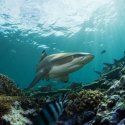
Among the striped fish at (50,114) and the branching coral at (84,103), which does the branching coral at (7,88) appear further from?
the striped fish at (50,114)

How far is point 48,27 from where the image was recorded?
3800cm

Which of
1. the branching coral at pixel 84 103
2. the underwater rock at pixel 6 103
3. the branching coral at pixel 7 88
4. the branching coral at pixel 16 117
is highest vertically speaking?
the branching coral at pixel 7 88

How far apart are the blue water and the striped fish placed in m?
21.6

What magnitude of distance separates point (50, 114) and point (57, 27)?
36.3 m

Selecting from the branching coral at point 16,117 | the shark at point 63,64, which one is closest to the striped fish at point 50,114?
the shark at point 63,64

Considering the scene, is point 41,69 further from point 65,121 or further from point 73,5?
point 73,5

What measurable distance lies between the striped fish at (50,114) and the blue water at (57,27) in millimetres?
21631

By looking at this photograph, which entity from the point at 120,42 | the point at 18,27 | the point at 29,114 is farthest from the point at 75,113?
the point at 120,42

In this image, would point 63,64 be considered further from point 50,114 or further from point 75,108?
point 50,114

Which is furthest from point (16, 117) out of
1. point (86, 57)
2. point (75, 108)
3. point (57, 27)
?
point (57, 27)

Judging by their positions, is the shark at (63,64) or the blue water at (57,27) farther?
the blue water at (57,27)

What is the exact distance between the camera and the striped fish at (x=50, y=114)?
9.41 ft

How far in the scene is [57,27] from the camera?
127ft

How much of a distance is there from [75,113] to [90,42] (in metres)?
48.2
